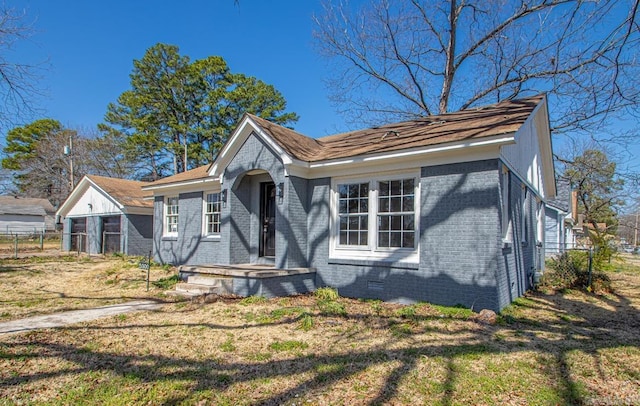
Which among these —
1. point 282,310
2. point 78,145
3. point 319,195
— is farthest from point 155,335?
point 78,145

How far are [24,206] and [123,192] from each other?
97.1ft

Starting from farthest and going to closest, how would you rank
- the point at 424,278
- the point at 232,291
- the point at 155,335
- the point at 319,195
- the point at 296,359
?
1. the point at 319,195
2. the point at 232,291
3. the point at 424,278
4. the point at 155,335
5. the point at 296,359

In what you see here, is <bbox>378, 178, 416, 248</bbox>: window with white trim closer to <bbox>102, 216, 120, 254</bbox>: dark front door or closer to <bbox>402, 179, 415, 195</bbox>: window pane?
<bbox>402, 179, 415, 195</bbox>: window pane

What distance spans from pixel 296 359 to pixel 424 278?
3863 mm

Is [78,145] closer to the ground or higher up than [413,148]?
higher up

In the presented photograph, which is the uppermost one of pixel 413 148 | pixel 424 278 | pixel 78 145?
pixel 78 145

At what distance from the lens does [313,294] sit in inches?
359

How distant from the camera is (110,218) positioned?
20.2 metres

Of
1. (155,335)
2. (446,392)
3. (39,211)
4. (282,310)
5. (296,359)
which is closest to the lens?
(446,392)

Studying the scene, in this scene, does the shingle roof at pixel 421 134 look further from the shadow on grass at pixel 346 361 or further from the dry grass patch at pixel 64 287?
the dry grass patch at pixel 64 287

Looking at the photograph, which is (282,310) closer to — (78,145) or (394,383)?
(394,383)

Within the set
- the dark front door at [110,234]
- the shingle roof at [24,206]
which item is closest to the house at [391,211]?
the dark front door at [110,234]

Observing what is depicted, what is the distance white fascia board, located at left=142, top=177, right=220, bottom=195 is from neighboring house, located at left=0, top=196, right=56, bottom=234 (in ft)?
110

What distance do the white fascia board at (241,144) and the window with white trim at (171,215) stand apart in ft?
14.0
